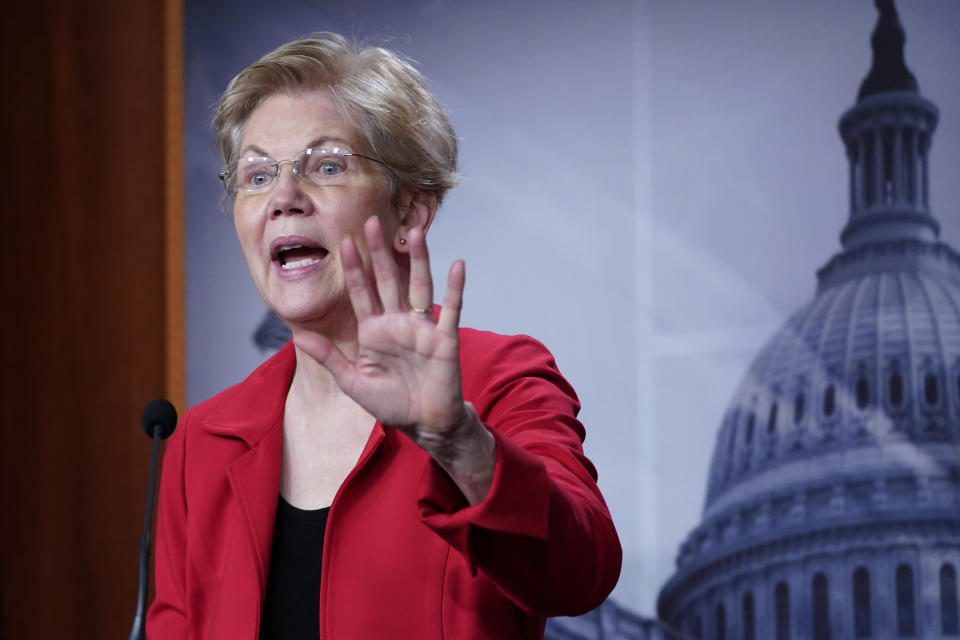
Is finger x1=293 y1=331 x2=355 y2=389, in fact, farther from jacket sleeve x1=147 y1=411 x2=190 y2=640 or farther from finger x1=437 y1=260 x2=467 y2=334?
jacket sleeve x1=147 y1=411 x2=190 y2=640

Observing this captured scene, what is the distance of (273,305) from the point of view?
1289 mm

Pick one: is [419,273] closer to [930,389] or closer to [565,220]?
[565,220]

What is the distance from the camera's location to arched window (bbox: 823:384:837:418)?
2555 mm

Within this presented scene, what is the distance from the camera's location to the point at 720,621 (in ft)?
8.67

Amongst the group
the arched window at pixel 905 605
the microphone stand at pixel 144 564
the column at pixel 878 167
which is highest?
the column at pixel 878 167

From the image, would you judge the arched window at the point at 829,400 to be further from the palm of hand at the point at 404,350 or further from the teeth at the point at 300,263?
the palm of hand at the point at 404,350

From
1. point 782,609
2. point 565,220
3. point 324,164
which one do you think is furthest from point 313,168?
point 782,609

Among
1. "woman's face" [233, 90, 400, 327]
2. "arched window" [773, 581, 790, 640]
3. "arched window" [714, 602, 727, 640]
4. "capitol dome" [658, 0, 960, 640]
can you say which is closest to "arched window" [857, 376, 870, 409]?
"capitol dome" [658, 0, 960, 640]

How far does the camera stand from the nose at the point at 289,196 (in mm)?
1245

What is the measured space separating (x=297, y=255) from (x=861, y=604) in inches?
75.8

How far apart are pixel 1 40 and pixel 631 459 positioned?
2.17 meters

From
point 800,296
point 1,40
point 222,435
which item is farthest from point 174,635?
point 1,40

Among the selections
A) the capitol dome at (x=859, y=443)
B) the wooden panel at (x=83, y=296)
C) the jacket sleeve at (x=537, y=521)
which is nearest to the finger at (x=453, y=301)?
the jacket sleeve at (x=537, y=521)

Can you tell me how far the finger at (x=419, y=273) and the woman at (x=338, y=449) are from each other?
52 mm
